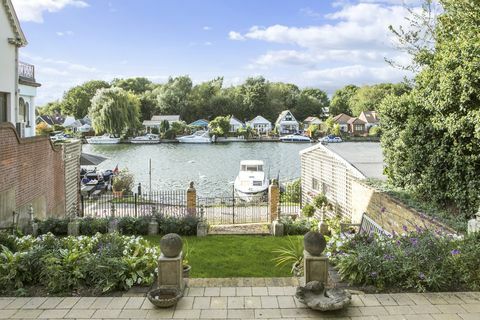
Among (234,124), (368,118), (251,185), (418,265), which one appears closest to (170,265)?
(418,265)

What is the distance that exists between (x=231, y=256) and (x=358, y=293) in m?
4.18

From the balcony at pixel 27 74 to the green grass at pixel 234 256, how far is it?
371 inches

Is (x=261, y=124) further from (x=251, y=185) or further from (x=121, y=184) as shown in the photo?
(x=121, y=184)

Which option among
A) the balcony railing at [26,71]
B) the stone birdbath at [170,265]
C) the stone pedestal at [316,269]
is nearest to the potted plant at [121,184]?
the balcony railing at [26,71]

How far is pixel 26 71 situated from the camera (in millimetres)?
17344

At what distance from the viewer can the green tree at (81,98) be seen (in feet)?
285

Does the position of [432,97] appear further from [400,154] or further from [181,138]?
[181,138]

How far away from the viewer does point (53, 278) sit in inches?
241

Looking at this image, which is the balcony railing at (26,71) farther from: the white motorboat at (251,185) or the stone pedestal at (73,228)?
the white motorboat at (251,185)

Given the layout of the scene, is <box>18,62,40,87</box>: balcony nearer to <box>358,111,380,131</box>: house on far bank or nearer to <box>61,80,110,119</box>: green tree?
<box>358,111,380,131</box>: house on far bank

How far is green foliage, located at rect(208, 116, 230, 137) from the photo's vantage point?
228 feet

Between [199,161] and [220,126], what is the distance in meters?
24.4

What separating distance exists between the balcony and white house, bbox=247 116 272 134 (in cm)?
6025

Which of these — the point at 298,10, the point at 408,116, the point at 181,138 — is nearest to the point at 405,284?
Result: the point at 408,116
